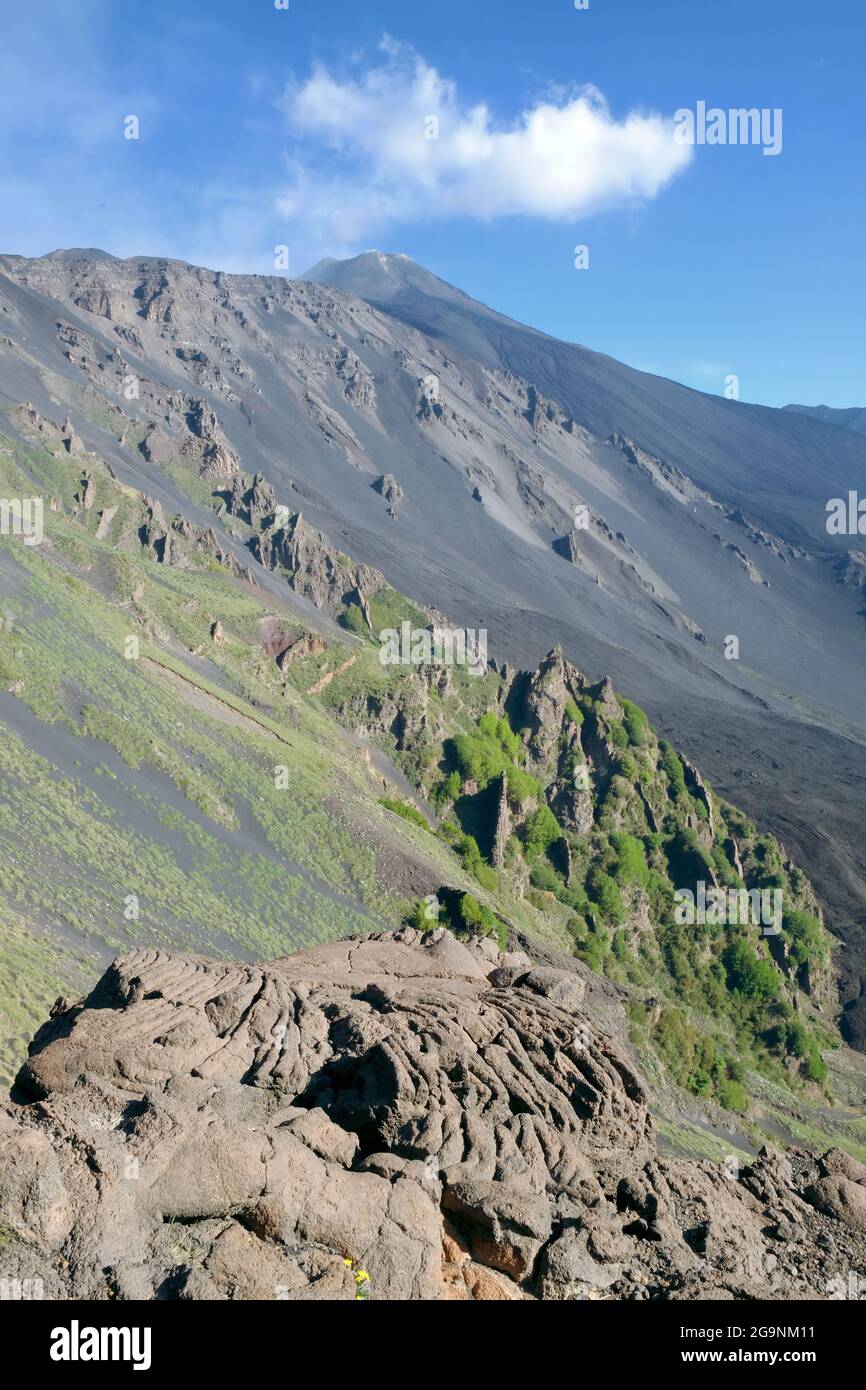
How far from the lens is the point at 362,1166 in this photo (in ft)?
42.1

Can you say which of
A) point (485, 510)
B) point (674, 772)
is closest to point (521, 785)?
point (674, 772)

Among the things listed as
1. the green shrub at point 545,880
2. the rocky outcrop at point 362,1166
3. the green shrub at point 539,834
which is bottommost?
the green shrub at point 545,880

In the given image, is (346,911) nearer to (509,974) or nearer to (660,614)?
(509,974)

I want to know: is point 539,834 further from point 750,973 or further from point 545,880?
point 750,973

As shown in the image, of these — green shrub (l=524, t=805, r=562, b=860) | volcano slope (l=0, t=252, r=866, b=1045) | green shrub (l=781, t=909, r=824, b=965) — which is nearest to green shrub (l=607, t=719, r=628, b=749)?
green shrub (l=524, t=805, r=562, b=860)

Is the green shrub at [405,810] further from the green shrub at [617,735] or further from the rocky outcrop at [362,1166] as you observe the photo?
the rocky outcrop at [362,1166]

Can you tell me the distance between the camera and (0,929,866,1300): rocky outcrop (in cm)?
1022

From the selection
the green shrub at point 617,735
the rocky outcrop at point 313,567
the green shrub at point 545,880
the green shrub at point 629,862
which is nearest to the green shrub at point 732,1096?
the green shrub at point 629,862

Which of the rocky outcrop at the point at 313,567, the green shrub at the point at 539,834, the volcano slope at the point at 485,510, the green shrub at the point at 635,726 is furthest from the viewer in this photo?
the volcano slope at the point at 485,510

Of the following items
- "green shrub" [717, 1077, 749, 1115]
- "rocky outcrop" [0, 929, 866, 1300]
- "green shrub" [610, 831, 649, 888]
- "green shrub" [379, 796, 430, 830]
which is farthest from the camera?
"green shrub" [610, 831, 649, 888]

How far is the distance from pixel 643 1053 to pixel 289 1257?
37.0m

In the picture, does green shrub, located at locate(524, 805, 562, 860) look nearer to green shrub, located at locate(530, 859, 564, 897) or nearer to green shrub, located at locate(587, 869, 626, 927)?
green shrub, located at locate(530, 859, 564, 897)

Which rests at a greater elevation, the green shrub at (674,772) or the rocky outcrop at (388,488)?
the rocky outcrop at (388,488)

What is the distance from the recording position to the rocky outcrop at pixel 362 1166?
10.2 metres
